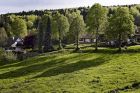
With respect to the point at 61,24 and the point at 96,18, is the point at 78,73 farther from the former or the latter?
the point at 61,24

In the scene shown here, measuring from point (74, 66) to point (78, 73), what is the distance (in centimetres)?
1180

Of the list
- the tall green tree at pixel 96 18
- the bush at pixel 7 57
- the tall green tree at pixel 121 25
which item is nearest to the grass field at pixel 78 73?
the tall green tree at pixel 121 25

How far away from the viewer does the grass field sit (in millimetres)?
70438

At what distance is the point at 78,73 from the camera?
8438 centimetres

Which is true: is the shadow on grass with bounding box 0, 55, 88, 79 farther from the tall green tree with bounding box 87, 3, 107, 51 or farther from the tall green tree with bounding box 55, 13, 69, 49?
the tall green tree with bounding box 55, 13, 69, 49

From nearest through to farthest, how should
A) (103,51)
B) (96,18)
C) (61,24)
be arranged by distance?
(103,51) < (96,18) < (61,24)

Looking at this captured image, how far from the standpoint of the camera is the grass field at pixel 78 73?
7044 centimetres

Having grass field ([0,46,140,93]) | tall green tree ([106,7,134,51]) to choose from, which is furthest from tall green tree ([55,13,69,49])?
tall green tree ([106,7,134,51])

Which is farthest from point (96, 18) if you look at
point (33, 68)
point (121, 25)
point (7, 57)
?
point (7, 57)

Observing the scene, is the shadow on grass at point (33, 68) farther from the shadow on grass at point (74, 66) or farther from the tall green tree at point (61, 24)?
the tall green tree at point (61, 24)

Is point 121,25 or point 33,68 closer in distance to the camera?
point 33,68

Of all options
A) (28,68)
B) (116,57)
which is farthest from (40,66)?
(116,57)

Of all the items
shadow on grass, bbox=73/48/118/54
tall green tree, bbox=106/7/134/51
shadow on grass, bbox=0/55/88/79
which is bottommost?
shadow on grass, bbox=0/55/88/79

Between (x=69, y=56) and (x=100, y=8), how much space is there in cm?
2021
